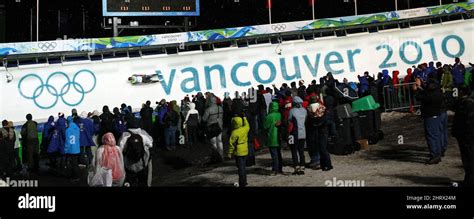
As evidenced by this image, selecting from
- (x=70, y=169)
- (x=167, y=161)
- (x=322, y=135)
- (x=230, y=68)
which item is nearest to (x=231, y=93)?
(x=230, y=68)

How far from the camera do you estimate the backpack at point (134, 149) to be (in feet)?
34.5

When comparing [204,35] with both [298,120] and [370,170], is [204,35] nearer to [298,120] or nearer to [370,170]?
[298,120]

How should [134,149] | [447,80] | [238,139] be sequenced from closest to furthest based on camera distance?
[134,149], [238,139], [447,80]

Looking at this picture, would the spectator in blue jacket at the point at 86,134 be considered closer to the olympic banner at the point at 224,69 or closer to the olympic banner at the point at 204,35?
the olympic banner at the point at 224,69

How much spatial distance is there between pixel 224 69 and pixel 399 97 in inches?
280

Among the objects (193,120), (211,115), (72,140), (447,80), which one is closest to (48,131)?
(72,140)

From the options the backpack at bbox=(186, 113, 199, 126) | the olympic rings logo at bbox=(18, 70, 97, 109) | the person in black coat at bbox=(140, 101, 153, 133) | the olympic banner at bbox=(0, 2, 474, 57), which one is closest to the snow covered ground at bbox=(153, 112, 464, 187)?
the backpack at bbox=(186, 113, 199, 126)

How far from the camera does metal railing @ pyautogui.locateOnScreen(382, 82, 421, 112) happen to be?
803 inches

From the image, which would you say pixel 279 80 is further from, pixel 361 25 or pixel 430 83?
pixel 430 83

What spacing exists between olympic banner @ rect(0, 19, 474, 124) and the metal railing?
510cm

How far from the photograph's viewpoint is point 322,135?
13.5 metres

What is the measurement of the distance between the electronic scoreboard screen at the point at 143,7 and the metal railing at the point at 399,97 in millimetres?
8574

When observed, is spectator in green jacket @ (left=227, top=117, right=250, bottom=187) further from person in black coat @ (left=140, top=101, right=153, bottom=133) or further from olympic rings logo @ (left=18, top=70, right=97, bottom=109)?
olympic rings logo @ (left=18, top=70, right=97, bottom=109)

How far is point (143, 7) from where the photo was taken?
23969 millimetres
